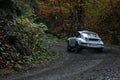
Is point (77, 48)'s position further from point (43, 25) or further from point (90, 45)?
point (43, 25)

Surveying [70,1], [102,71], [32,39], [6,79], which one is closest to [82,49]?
[32,39]

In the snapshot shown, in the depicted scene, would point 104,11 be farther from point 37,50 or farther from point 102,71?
point 102,71

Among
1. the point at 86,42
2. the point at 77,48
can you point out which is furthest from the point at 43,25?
the point at 86,42

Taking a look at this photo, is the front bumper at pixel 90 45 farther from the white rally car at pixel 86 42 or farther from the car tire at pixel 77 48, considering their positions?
the car tire at pixel 77 48

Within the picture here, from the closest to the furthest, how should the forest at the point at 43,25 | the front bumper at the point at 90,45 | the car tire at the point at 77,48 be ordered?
the forest at the point at 43,25 < the front bumper at the point at 90,45 < the car tire at the point at 77,48

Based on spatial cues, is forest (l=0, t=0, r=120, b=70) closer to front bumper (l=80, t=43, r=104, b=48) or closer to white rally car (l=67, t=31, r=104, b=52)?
white rally car (l=67, t=31, r=104, b=52)

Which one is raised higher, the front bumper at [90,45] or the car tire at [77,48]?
the front bumper at [90,45]

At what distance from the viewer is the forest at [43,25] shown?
19714 mm

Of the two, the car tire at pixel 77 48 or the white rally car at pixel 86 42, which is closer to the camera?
the white rally car at pixel 86 42

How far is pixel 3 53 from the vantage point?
18.2m

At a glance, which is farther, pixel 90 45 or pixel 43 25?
pixel 43 25

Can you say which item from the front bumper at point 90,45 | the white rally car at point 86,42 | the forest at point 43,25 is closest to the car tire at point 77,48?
the white rally car at point 86,42

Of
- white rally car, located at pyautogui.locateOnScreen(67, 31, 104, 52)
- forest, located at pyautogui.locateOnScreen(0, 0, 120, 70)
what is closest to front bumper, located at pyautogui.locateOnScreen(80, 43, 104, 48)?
white rally car, located at pyautogui.locateOnScreen(67, 31, 104, 52)

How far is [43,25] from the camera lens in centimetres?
2753
